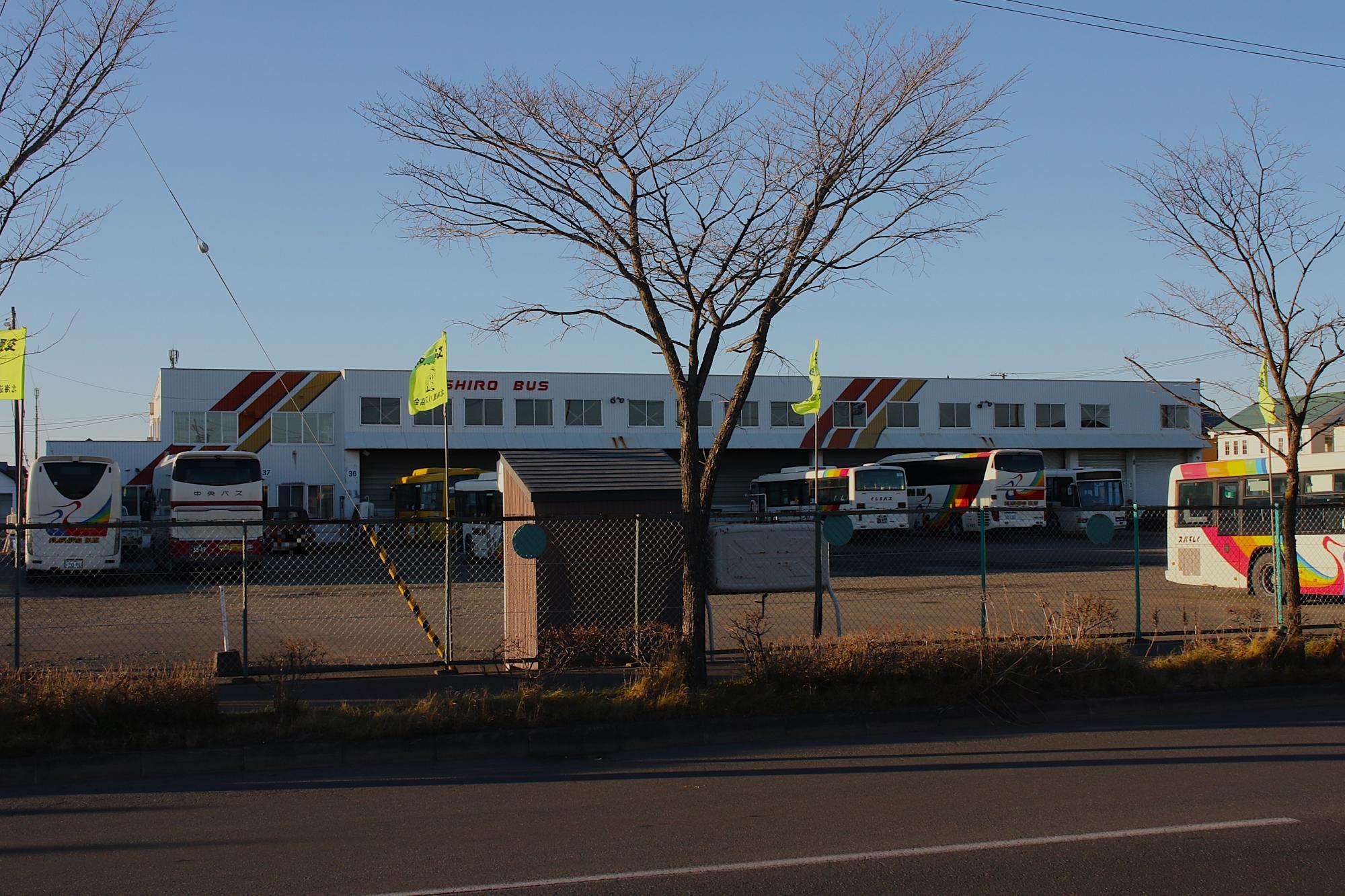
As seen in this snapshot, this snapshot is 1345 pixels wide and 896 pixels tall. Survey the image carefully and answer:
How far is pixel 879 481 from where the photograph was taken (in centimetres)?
4347

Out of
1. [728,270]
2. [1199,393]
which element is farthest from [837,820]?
[1199,393]

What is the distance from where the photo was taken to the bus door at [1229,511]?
19281 millimetres

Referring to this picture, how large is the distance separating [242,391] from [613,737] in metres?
45.4

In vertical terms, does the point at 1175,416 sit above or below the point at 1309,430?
above

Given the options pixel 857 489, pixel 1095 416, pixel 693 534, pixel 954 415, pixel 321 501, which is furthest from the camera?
pixel 1095 416

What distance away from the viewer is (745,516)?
13594 mm

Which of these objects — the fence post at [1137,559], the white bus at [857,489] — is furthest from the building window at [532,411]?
the fence post at [1137,559]

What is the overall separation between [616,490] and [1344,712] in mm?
6916

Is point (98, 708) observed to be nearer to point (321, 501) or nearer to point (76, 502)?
point (76, 502)

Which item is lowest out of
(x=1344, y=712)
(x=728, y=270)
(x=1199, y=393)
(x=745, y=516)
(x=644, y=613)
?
(x=1344, y=712)

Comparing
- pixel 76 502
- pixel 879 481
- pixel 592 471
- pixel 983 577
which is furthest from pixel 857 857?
pixel 879 481

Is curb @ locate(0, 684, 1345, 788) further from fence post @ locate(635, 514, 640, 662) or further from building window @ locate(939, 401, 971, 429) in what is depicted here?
building window @ locate(939, 401, 971, 429)

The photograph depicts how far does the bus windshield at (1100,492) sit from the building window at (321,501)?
31.7m

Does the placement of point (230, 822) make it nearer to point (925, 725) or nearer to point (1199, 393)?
point (925, 725)
